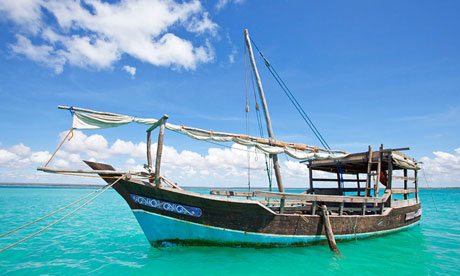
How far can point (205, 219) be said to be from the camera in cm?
686

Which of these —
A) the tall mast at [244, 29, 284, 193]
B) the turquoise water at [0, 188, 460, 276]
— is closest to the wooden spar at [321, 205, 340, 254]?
the turquoise water at [0, 188, 460, 276]

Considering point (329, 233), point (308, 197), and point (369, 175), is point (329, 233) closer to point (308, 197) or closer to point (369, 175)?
point (308, 197)

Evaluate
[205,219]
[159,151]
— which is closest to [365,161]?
[205,219]

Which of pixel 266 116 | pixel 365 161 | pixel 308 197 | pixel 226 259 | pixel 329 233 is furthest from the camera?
pixel 266 116

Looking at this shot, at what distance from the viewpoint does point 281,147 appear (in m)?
10.6

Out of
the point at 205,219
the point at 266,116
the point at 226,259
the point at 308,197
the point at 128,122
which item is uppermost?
the point at 266,116

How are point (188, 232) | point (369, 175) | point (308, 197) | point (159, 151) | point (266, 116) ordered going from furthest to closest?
point (266, 116) → point (369, 175) → point (308, 197) → point (188, 232) → point (159, 151)

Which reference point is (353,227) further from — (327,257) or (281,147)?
(281,147)

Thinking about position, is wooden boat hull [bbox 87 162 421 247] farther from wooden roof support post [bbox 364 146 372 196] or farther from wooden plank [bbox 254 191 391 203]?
wooden roof support post [bbox 364 146 372 196]

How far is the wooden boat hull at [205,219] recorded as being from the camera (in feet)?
22.3

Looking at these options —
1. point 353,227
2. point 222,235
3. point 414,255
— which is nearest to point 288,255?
point 222,235

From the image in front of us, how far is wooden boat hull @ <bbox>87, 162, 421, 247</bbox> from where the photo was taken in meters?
6.81

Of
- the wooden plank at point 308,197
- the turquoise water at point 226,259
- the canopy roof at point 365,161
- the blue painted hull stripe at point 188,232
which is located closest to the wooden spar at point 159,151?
the blue painted hull stripe at point 188,232

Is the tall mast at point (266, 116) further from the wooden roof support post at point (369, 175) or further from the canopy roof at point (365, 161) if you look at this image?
the wooden roof support post at point (369, 175)
